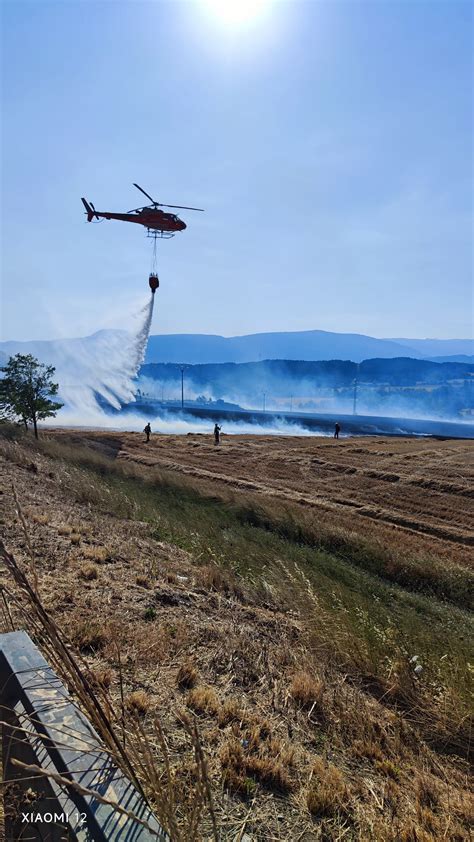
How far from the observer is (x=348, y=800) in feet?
10.6

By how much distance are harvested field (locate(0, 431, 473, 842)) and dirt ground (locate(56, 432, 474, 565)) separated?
5.15 meters

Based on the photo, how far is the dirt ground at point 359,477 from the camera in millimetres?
20672

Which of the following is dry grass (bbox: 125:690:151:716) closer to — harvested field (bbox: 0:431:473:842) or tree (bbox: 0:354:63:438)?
harvested field (bbox: 0:431:473:842)

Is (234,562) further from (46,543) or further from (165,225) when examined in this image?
(165,225)

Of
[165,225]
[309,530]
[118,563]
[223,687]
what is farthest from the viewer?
[165,225]

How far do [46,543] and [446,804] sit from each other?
6532mm

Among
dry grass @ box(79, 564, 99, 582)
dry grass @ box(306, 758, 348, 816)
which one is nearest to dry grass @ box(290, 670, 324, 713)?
dry grass @ box(306, 758, 348, 816)

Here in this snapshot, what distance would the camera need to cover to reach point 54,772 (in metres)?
1.95

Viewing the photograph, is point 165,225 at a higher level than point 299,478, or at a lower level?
higher

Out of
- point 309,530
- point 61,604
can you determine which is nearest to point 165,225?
point 309,530

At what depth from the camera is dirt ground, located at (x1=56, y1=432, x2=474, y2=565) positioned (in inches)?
814

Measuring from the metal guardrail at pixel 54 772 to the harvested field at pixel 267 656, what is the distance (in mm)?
233

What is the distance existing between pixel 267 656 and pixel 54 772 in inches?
144

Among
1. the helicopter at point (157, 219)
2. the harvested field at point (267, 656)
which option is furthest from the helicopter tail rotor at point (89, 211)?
the harvested field at point (267, 656)
